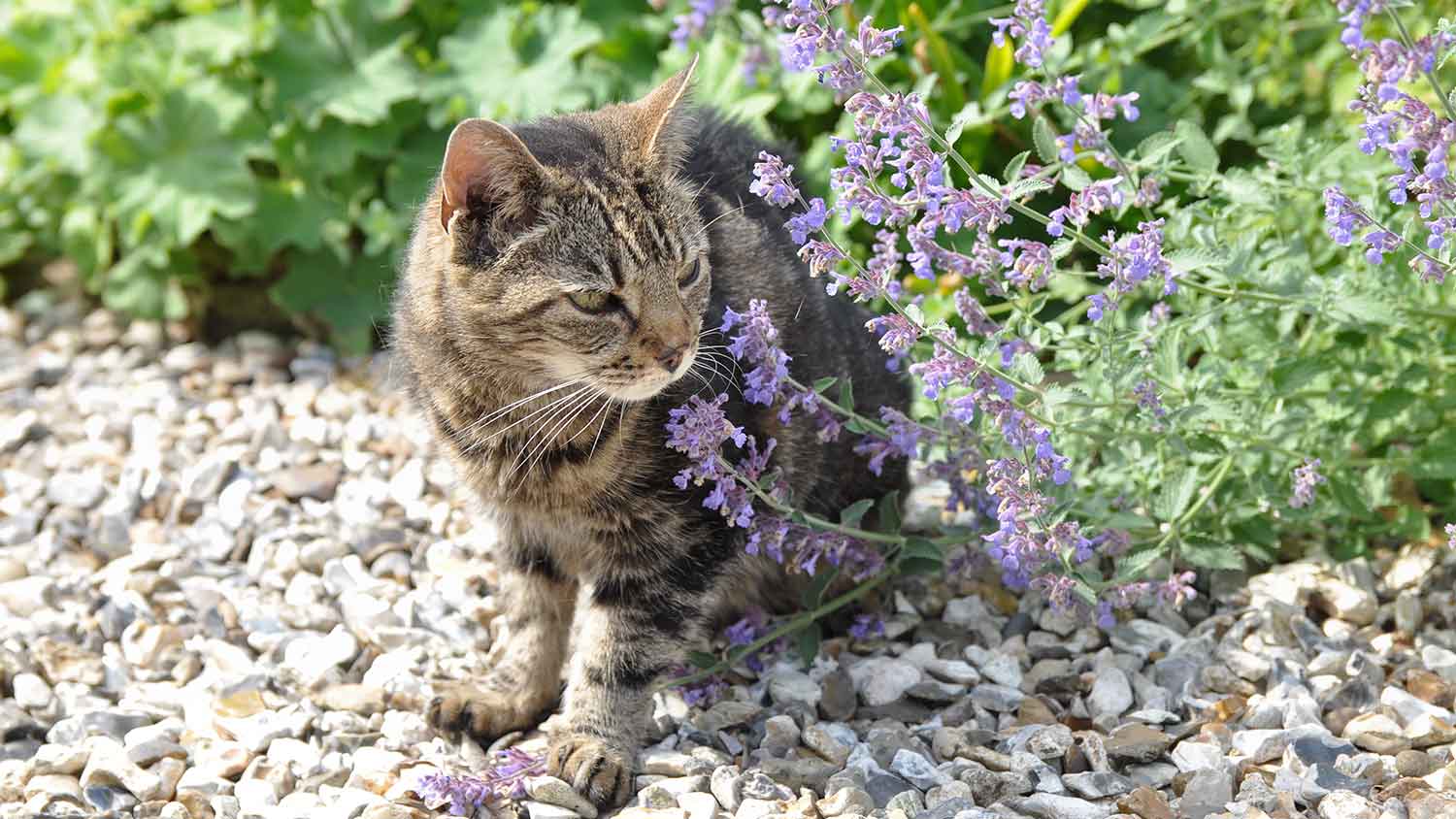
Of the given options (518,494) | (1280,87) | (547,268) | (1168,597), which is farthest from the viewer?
(1280,87)

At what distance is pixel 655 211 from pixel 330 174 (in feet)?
7.73

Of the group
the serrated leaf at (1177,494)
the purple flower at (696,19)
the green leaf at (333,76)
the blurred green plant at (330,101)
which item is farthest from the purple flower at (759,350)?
the green leaf at (333,76)

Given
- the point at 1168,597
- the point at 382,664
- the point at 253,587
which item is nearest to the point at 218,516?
the point at 253,587

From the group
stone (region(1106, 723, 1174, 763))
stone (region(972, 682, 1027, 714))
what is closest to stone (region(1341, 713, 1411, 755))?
stone (region(1106, 723, 1174, 763))

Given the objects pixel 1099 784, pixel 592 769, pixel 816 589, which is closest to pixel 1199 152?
pixel 816 589

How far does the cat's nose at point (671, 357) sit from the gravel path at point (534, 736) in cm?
75

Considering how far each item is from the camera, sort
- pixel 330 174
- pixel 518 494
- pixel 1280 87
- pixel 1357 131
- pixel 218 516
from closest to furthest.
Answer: pixel 518 494 → pixel 1357 131 → pixel 218 516 → pixel 1280 87 → pixel 330 174

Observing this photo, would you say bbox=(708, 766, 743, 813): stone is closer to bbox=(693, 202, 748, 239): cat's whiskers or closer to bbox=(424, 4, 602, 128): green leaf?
bbox=(693, 202, 748, 239): cat's whiskers

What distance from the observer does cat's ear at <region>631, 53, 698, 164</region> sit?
2.81 m

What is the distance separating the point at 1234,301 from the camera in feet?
9.62

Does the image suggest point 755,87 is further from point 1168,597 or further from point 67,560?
point 67,560

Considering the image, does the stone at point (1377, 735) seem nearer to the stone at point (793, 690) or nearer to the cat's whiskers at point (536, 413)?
the stone at point (793, 690)

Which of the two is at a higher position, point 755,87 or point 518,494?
point 755,87

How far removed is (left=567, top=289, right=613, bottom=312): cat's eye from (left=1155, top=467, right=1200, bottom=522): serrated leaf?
1163 mm
